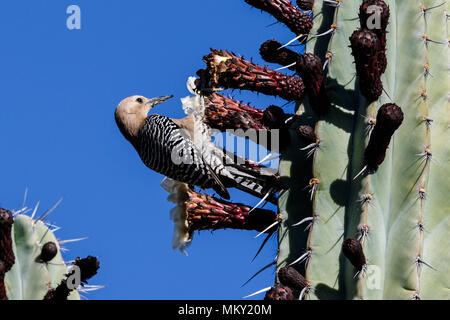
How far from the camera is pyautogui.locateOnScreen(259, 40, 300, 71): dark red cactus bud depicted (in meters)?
5.60

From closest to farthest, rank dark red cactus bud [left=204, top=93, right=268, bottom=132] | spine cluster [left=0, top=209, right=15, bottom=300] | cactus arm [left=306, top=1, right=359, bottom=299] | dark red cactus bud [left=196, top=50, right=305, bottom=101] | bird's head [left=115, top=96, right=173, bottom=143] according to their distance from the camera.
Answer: spine cluster [left=0, top=209, right=15, bottom=300] < cactus arm [left=306, top=1, right=359, bottom=299] < dark red cactus bud [left=196, top=50, right=305, bottom=101] < dark red cactus bud [left=204, top=93, right=268, bottom=132] < bird's head [left=115, top=96, right=173, bottom=143]

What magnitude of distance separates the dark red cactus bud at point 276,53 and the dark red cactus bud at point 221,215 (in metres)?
0.88

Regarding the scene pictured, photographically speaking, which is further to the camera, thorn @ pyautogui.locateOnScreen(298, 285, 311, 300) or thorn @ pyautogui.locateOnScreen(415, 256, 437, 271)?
thorn @ pyautogui.locateOnScreen(298, 285, 311, 300)

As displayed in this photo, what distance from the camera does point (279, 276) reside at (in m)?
4.32

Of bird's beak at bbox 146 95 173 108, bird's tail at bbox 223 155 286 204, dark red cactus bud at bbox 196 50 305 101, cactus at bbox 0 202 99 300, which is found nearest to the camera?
cactus at bbox 0 202 99 300

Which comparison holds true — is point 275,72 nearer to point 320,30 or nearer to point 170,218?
point 320,30

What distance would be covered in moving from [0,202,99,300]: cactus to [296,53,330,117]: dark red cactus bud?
1.37 metres

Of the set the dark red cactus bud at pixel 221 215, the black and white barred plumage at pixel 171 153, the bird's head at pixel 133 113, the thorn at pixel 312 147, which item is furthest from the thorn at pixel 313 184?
the bird's head at pixel 133 113

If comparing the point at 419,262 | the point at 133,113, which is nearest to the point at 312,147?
the point at 419,262

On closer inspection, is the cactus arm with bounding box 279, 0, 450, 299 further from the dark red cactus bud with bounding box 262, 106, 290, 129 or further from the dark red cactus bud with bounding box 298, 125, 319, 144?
the dark red cactus bud with bounding box 262, 106, 290, 129

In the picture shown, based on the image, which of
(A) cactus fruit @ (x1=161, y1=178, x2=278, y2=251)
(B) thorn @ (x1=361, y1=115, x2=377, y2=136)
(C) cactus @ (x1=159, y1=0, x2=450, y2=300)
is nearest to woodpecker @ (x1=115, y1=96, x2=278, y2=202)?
(A) cactus fruit @ (x1=161, y1=178, x2=278, y2=251)

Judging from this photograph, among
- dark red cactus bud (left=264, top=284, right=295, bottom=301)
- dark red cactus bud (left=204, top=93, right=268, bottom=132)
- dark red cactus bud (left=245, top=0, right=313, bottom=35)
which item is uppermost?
dark red cactus bud (left=245, top=0, right=313, bottom=35)

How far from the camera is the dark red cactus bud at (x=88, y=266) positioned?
4242 mm
